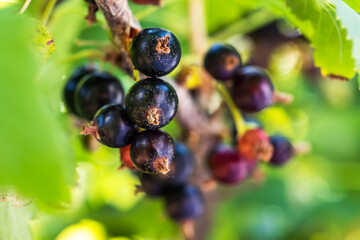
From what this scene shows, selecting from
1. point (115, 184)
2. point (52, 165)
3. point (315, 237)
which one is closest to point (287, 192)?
point (315, 237)

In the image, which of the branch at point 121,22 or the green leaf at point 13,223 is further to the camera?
the green leaf at point 13,223

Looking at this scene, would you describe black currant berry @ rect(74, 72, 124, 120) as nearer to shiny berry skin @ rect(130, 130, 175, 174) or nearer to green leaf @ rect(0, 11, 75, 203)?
shiny berry skin @ rect(130, 130, 175, 174)

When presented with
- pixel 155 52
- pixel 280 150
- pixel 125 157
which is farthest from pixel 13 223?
pixel 280 150

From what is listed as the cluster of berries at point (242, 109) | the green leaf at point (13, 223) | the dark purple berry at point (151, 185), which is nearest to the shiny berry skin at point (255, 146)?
the cluster of berries at point (242, 109)

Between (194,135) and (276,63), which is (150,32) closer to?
(194,135)

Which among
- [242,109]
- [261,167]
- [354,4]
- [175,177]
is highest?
[354,4]

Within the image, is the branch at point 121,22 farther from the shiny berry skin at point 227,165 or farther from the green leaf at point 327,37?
the shiny berry skin at point 227,165

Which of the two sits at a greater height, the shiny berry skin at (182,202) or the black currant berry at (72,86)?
the black currant berry at (72,86)

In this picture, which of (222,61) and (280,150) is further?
(280,150)

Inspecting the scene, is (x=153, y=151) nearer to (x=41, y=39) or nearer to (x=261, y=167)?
(x=41, y=39)
